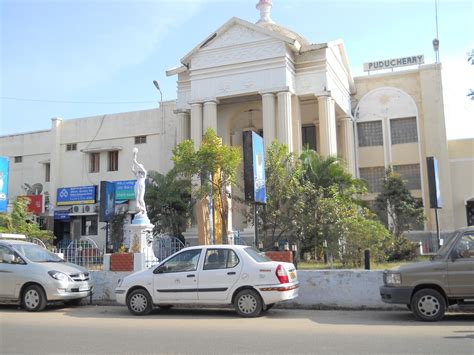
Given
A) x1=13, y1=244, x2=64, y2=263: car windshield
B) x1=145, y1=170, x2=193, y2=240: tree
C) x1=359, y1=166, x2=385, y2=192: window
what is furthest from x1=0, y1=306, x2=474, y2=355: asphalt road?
x1=359, y1=166, x2=385, y2=192: window

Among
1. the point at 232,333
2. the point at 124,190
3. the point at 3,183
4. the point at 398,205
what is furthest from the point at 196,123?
the point at 232,333

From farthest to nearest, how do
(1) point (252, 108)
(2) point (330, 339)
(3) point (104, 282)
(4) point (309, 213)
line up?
(1) point (252, 108) < (4) point (309, 213) < (3) point (104, 282) < (2) point (330, 339)

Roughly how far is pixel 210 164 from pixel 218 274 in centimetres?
686

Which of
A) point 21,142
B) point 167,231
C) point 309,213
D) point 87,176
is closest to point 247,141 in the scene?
point 309,213

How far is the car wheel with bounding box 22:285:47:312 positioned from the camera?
11.7 metres

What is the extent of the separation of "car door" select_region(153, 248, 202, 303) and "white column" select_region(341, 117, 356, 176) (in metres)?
19.5

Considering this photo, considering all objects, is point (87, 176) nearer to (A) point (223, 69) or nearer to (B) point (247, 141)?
(A) point (223, 69)

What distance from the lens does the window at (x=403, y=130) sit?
29.8 m

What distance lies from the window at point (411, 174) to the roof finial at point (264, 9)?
11.7m

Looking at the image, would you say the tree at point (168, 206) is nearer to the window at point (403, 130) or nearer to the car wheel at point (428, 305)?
the window at point (403, 130)

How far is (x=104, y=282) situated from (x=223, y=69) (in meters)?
14.8

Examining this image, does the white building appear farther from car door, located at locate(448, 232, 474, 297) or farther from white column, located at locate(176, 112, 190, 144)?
car door, located at locate(448, 232, 474, 297)

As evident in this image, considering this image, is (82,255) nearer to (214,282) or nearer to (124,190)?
(214,282)

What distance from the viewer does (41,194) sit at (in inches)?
1378
